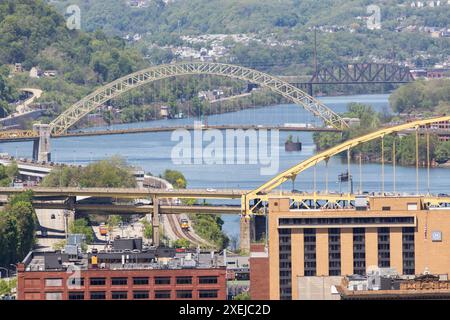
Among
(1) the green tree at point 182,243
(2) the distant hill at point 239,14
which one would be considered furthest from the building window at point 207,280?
(2) the distant hill at point 239,14

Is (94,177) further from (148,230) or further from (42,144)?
(42,144)

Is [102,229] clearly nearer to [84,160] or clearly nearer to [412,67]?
[84,160]

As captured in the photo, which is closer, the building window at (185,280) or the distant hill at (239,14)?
the building window at (185,280)

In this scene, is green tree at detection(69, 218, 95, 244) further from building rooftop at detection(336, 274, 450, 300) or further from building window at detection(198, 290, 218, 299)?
building rooftop at detection(336, 274, 450, 300)

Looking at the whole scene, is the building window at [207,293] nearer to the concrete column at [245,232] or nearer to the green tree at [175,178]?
the concrete column at [245,232]

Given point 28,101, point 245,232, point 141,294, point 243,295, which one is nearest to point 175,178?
point 245,232
